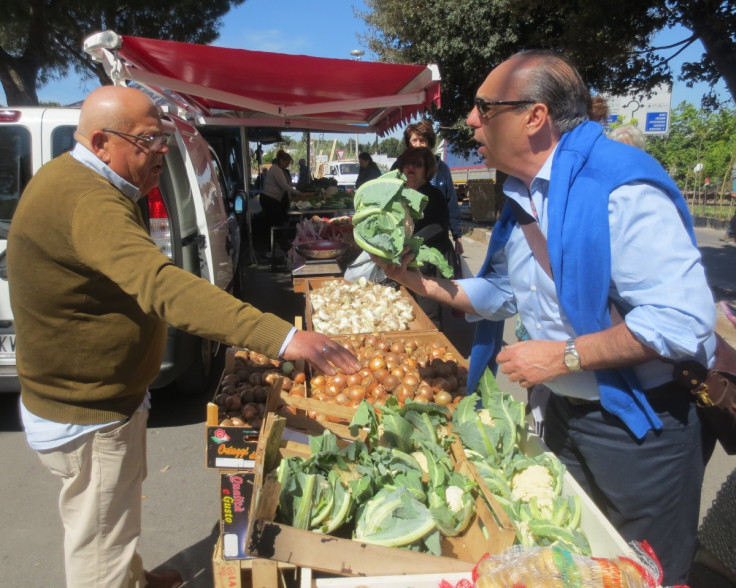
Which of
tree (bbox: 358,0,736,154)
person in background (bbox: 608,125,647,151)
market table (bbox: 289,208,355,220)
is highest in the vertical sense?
tree (bbox: 358,0,736,154)

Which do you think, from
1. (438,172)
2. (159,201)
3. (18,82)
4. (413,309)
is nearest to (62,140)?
(159,201)

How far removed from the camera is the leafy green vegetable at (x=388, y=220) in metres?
2.27

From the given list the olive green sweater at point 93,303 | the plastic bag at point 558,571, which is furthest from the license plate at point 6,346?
the plastic bag at point 558,571

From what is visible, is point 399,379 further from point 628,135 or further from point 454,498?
point 628,135

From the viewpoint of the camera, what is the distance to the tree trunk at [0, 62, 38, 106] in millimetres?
13188

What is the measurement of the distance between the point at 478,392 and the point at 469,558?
88cm

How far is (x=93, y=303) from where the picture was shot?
182 cm

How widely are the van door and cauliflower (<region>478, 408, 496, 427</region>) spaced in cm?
271

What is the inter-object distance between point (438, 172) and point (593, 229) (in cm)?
466

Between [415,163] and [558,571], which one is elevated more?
[415,163]

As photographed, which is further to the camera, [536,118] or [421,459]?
[421,459]

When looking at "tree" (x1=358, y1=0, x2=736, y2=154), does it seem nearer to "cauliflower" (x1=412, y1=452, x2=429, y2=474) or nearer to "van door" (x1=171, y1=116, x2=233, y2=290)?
"van door" (x1=171, y1=116, x2=233, y2=290)

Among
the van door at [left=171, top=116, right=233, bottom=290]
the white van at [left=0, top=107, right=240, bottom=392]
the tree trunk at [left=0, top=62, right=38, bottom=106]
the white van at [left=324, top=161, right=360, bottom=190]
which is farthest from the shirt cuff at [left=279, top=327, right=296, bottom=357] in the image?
the white van at [left=324, top=161, right=360, bottom=190]

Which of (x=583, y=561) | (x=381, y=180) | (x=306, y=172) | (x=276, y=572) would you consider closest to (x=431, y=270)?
→ (x=381, y=180)
